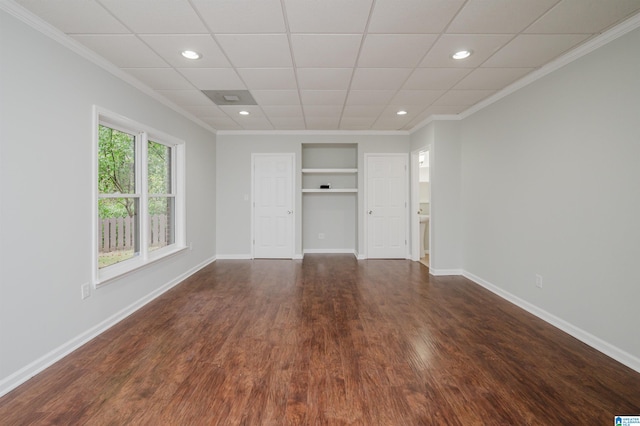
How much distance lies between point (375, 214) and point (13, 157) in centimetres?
516

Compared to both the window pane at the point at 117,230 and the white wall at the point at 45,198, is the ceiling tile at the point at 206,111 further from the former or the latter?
the window pane at the point at 117,230

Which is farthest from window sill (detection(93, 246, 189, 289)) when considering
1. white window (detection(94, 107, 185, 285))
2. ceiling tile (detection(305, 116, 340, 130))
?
ceiling tile (detection(305, 116, 340, 130))

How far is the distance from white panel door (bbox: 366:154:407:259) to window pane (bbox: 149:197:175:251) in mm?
3503

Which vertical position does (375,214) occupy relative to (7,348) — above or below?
above

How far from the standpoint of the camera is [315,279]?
466 centimetres

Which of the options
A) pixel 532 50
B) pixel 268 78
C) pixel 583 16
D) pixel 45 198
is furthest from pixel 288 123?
pixel 583 16

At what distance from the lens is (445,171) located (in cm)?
493

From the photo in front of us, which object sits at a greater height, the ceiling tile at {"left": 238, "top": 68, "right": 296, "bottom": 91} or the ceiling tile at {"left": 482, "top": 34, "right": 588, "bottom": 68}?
the ceiling tile at {"left": 238, "top": 68, "right": 296, "bottom": 91}

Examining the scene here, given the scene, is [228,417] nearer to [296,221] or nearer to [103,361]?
[103,361]

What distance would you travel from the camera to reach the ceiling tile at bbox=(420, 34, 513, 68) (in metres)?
2.51

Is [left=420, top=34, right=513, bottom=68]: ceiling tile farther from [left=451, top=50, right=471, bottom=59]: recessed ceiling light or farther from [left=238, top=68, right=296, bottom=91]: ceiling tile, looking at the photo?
[left=238, top=68, right=296, bottom=91]: ceiling tile

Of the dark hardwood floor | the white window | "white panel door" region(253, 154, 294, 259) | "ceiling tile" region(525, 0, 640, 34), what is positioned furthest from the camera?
"white panel door" region(253, 154, 294, 259)

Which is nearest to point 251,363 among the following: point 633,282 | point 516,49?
point 633,282

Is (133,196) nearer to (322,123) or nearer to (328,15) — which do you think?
(328,15)
